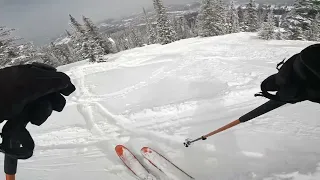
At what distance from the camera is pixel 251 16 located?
4909 cm

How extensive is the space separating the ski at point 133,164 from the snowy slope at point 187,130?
19 cm

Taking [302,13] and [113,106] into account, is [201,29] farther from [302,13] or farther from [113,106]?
[113,106]

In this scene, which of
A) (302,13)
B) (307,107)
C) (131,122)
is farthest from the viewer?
(302,13)

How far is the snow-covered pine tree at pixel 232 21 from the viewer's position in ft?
189

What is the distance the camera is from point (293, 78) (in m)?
2.68

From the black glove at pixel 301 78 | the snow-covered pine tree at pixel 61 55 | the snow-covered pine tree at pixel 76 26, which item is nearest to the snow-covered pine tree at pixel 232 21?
Result: the snow-covered pine tree at pixel 76 26

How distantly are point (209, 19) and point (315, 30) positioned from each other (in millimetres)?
17294

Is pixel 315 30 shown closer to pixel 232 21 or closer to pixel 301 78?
pixel 232 21

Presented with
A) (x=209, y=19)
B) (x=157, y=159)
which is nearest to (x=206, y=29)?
(x=209, y=19)

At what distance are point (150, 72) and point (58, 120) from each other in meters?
7.58

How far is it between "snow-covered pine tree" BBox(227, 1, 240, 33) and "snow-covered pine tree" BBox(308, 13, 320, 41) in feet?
78.4

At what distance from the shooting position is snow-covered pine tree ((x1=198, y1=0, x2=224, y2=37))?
1606 inches

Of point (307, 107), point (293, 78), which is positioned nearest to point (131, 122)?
point (307, 107)

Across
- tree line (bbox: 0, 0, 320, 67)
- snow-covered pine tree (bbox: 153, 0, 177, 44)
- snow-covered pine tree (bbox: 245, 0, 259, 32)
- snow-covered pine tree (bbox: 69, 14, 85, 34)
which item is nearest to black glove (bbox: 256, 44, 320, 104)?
tree line (bbox: 0, 0, 320, 67)
